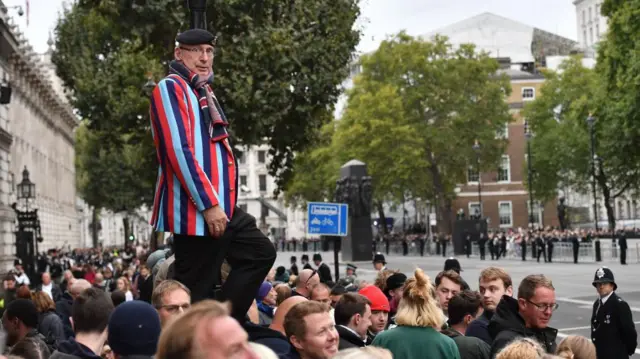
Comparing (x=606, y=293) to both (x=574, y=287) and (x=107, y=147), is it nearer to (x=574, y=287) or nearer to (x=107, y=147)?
(x=574, y=287)

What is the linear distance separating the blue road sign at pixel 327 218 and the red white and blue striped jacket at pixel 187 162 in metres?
17.1

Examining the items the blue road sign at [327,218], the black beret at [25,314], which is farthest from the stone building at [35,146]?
the black beret at [25,314]

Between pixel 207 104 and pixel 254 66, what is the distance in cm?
2637

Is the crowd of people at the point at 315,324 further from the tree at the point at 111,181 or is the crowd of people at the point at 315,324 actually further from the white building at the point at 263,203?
the white building at the point at 263,203

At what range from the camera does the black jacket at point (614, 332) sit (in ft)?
45.4

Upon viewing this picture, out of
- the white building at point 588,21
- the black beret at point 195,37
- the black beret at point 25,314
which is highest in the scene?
the white building at point 588,21

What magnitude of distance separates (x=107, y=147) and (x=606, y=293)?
30810 millimetres

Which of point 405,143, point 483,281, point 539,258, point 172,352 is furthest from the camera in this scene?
point 405,143

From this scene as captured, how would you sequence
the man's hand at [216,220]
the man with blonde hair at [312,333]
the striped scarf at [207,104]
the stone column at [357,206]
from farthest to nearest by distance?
the stone column at [357,206], the striped scarf at [207,104], the man's hand at [216,220], the man with blonde hair at [312,333]

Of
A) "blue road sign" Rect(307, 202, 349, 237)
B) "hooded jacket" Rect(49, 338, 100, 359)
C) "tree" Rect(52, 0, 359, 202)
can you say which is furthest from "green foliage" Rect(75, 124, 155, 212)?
"hooded jacket" Rect(49, 338, 100, 359)

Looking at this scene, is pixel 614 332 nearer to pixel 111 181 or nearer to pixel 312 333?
pixel 312 333

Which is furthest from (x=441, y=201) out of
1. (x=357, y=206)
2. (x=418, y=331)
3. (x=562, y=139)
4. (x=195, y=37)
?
(x=195, y=37)

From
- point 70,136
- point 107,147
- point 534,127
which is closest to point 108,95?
point 107,147

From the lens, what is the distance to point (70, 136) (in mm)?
110938
